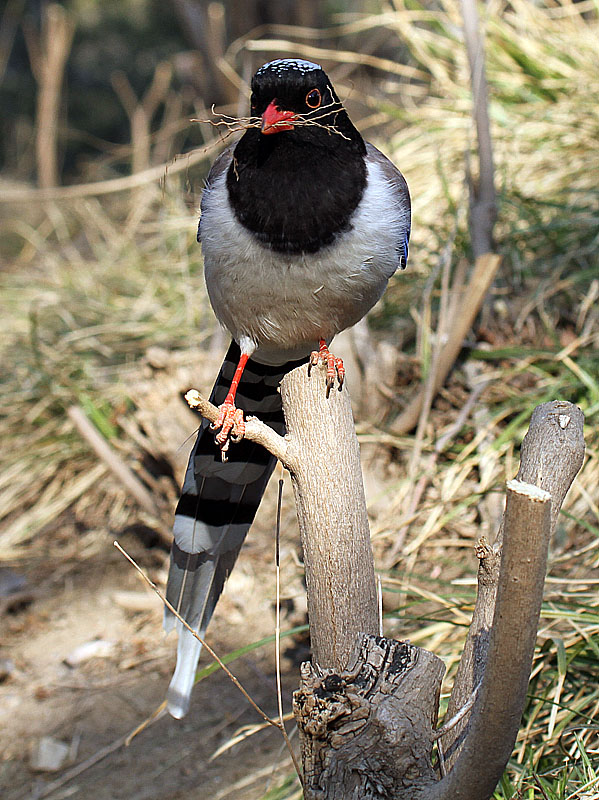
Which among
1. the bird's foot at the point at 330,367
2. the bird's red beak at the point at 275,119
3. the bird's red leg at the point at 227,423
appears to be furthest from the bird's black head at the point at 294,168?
the bird's red leg at the point at 227,423

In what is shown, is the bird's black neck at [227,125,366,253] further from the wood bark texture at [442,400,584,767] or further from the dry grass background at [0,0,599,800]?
the wood bark texture at [442,400,584,767]

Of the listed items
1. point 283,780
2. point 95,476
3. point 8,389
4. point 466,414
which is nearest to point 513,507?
point 283,780

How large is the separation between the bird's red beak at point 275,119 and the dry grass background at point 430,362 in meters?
0.41

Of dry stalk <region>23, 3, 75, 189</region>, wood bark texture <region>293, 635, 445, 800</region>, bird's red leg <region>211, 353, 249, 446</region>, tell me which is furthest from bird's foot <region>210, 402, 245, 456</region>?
dry stalk <region>23, 3, 75, 189</region>

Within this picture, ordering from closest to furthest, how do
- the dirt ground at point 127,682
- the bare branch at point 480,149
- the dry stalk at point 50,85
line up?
1. the dirt ground at point 127,682
2. the bare branch at point 480,149
3. the dry stalk at point 50,85

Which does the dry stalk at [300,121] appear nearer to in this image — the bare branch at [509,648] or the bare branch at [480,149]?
the bare branch at [509,648]

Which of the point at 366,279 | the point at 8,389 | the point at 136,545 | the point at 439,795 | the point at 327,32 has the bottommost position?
the point at 136,545

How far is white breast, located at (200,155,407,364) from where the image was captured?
6.31 ft

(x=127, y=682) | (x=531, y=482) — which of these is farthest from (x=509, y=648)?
(x=127, y=682)

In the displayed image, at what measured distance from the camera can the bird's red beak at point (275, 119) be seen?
185 cm

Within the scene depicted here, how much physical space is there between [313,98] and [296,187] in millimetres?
217

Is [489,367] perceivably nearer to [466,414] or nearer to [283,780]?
[466,414]

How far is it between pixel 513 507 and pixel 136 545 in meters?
2.79

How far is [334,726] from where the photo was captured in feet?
5.07
